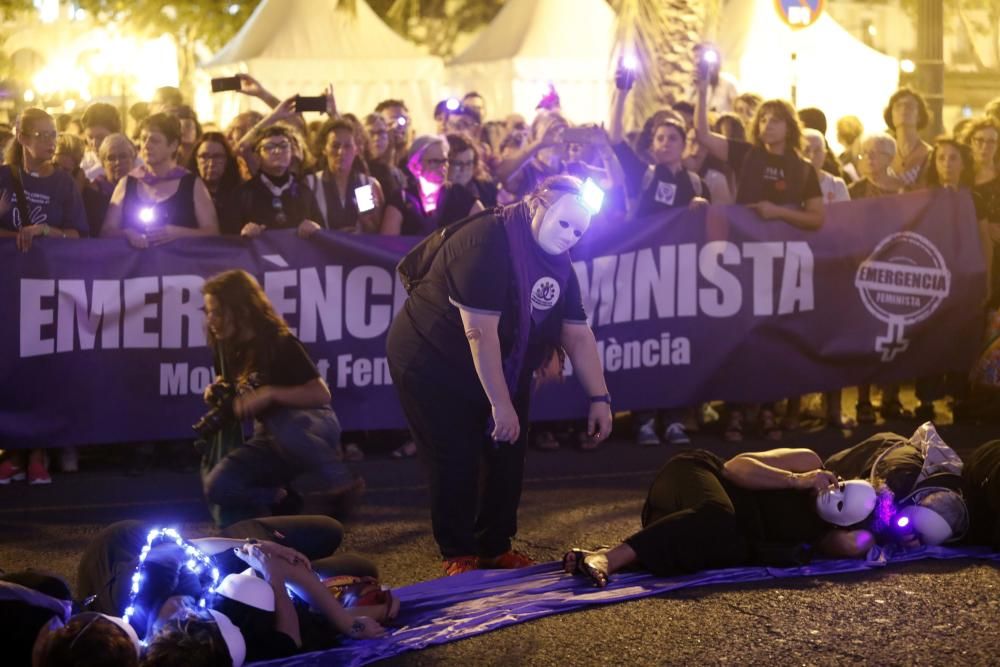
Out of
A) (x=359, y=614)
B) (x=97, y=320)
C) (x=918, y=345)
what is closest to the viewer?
(x=359, y=614)

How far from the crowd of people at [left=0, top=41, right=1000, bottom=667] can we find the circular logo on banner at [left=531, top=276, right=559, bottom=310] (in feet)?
0.03

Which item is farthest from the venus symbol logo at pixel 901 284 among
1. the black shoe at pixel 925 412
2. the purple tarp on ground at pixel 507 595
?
the purple tarp on ground at pixel 507 595

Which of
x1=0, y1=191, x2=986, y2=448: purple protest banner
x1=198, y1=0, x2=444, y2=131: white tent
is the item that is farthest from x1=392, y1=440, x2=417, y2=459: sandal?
x1=198, y1=0, x2=444, y2=131: white tent

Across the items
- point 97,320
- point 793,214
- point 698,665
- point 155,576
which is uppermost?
point 793,214

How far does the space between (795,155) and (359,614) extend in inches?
228

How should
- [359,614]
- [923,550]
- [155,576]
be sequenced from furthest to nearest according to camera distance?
[923,550], [359,614], [155,576]

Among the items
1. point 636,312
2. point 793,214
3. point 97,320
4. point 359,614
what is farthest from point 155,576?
point 793,214

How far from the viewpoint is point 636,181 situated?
10.5 metres

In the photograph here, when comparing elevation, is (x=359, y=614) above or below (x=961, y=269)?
below

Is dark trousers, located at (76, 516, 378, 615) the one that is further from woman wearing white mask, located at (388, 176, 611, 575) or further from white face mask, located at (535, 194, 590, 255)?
white face mask, located at (535, 194, 590, 255)

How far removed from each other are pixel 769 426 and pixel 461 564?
160 inches

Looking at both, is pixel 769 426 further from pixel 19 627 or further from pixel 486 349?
pixel 19 627

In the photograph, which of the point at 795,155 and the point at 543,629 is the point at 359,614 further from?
the point at 795,155

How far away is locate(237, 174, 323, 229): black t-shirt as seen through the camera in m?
9.76
